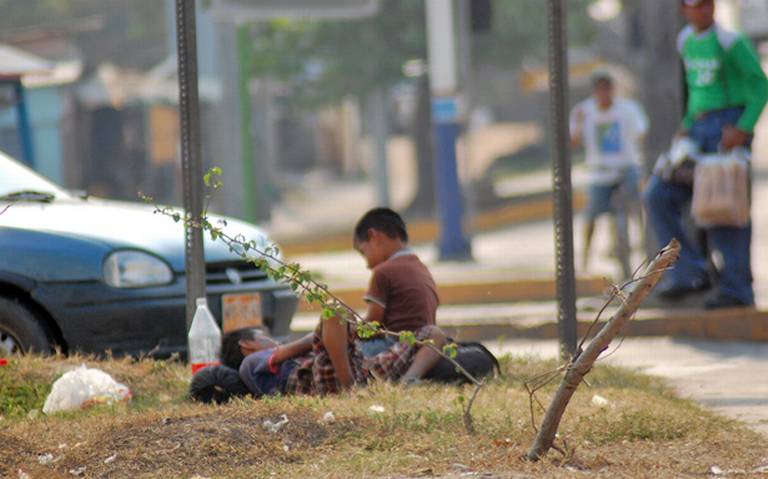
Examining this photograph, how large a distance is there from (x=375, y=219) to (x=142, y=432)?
6.47 feet

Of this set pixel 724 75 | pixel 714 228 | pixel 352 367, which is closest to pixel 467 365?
pixel 352 367

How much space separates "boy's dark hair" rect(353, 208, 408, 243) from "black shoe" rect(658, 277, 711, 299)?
3482mm

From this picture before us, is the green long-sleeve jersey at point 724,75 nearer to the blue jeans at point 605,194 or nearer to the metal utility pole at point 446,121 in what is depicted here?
the blue jeans at point 605,194

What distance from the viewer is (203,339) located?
7.71 m

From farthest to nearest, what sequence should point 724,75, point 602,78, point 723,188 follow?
1. point 602,78
2. point 724,75
3. point 723,188

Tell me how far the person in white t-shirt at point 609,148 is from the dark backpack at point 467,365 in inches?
249

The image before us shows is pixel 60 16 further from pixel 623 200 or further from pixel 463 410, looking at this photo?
pixel 463 410

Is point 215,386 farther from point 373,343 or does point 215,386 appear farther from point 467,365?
point 467,365

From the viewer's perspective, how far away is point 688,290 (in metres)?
10.8

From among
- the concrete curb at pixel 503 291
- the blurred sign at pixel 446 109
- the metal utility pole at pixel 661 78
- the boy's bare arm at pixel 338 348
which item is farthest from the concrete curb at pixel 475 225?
the boy's bare arm at pixel 338 348

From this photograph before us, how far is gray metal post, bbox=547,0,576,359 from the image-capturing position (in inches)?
313

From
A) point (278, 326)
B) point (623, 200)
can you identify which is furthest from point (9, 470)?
point (623, 200)

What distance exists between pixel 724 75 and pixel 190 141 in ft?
12.1

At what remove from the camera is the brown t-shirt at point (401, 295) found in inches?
302
